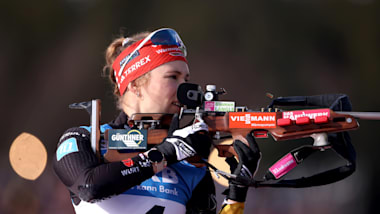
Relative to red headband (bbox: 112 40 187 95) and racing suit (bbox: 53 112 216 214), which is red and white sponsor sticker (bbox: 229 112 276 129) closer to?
racing suit (bbox: 53 112 216 214)

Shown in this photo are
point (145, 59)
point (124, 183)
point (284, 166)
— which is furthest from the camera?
point (145, 59)

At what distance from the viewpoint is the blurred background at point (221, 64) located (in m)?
4.45

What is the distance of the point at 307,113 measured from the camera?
6.12ft

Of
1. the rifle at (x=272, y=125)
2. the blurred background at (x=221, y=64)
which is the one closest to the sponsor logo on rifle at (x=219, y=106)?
the rifle at (x=272, y=125)

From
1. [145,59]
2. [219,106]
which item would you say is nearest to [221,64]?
[145,59]

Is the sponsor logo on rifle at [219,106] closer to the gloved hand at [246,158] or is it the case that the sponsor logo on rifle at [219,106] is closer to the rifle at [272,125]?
the rifle at [272,125]

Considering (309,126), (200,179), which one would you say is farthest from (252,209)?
(309,126)

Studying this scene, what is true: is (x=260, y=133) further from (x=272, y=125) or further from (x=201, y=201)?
(x=201, y=201)

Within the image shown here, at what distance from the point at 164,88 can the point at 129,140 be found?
342 millimetres

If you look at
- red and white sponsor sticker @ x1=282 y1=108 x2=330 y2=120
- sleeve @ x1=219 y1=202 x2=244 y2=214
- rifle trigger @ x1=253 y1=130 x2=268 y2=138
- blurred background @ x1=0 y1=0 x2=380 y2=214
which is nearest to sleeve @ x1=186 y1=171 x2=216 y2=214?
sleeve @ x1=219 y1=202 x2=244 y2=214

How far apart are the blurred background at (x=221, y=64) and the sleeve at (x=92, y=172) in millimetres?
2856

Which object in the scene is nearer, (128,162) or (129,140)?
(128,162)

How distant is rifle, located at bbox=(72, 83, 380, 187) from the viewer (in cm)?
185

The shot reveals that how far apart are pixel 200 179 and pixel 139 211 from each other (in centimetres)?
36
